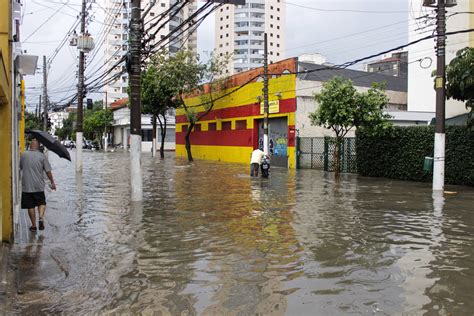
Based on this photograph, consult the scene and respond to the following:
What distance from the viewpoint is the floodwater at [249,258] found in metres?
5.09

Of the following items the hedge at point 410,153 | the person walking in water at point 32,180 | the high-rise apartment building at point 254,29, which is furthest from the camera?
the high-rise apartment building at point 254,29

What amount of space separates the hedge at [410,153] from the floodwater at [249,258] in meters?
4.53

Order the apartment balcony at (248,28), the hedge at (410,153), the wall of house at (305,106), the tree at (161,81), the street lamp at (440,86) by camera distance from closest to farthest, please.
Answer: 1. the street lamp at (440,86)
2. the hedge at (410,153)
3. the wall of house at (305,106)
4. the tree at (161,81)
5. the apartment balcony at (248,28)

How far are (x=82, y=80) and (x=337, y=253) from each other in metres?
22.0

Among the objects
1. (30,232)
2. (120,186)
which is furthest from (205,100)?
(30,232)

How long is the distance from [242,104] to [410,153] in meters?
16.5

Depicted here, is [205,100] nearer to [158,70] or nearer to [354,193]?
[158,70]

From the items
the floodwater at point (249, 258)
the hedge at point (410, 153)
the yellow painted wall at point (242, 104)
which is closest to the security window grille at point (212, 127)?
the yellow painted wall at point (242, 104)

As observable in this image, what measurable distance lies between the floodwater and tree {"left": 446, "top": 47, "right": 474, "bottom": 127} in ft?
13.6

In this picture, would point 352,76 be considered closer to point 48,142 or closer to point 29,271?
point 48,142

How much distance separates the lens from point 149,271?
6293 mm

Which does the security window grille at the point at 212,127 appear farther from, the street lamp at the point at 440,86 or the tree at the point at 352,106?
the street lamp at the point at 440,86

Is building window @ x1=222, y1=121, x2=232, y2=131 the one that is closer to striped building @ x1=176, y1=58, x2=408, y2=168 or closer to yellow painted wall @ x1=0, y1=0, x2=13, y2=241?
striped building @ x1=176, y1=58, x2=408, y2=168

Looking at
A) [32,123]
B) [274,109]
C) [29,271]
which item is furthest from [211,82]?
[32,123]
